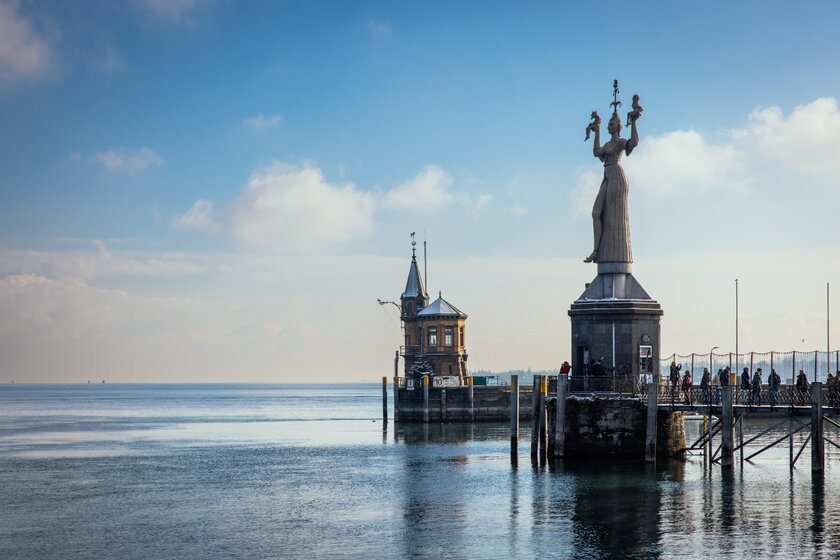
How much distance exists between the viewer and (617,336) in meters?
53.3

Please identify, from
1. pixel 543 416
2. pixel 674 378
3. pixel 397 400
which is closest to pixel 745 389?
pixel 674 378

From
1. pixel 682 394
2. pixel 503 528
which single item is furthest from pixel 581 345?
pixel 503 528

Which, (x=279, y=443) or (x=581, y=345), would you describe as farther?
(x=279, y=443)

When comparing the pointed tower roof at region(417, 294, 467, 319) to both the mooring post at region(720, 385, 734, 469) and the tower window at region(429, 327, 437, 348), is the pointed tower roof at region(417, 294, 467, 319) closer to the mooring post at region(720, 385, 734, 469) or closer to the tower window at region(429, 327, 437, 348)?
the tower window at region(429, 327, 437, 348)

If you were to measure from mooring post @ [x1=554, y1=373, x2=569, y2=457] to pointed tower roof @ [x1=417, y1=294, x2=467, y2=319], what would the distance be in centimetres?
4875

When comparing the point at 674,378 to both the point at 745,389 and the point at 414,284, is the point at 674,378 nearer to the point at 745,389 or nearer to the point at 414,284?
the point at 745,389

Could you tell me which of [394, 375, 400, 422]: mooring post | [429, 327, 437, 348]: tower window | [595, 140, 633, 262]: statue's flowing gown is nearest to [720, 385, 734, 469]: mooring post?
[595, 140, 633, 262]: statue's flowing gown

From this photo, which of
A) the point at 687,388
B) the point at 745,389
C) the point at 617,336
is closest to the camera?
the point at 745,389

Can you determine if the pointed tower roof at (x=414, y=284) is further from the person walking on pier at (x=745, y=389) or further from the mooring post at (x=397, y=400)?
the person walking on pier at (x=745, y=389)

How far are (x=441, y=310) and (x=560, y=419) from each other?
4951 centimetres

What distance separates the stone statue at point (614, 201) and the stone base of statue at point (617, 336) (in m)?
2.54

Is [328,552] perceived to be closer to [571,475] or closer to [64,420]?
[571,475]

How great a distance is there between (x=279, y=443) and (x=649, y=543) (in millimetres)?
48662

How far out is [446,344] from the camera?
327 feet
